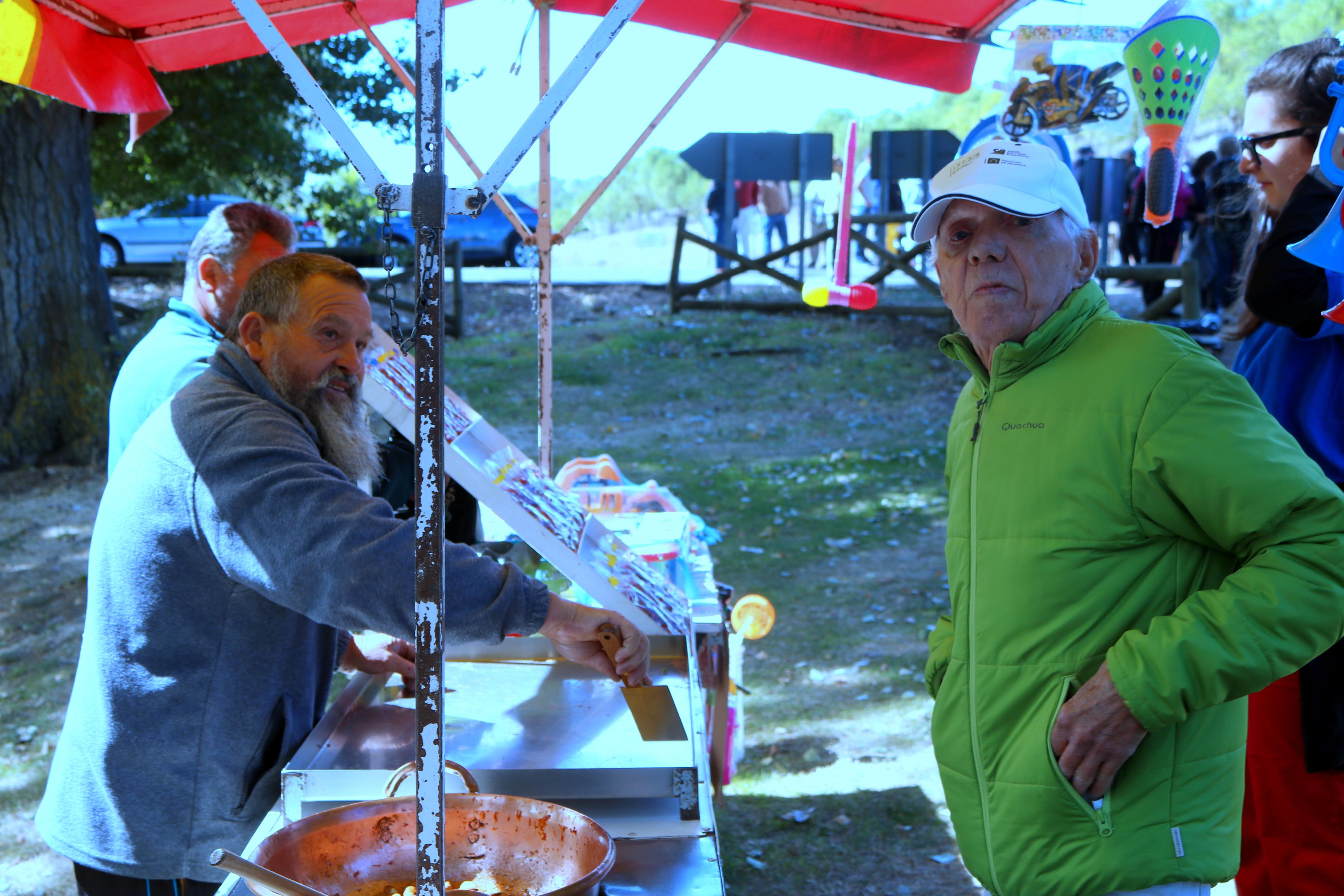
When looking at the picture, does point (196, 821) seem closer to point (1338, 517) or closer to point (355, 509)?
point (355, 509)

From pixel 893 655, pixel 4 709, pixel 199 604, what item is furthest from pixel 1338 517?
pixel 4 709

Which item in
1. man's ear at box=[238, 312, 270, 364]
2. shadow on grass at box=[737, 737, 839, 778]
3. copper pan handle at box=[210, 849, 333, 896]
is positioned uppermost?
man's ear at box=[238, 312, 270, 364]

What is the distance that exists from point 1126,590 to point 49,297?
8451mm

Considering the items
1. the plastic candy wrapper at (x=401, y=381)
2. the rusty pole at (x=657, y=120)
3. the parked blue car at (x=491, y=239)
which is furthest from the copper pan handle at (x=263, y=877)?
the parked blue car at (x=491, y=239)

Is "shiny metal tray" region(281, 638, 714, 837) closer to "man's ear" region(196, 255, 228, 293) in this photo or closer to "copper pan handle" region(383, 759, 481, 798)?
"copper pan handle" region(383, 759, 481, 798)

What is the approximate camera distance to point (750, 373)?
12320 millimetres

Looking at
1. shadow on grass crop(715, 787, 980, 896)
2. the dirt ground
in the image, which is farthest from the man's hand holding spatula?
the dirt ground

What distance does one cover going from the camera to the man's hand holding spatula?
1.86m

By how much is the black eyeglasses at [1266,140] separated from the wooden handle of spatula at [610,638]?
5.55ft

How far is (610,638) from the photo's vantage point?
195 cm

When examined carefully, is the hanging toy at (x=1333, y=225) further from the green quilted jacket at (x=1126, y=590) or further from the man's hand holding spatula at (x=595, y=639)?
the man's hand holding spatula at (x=595, y=639)

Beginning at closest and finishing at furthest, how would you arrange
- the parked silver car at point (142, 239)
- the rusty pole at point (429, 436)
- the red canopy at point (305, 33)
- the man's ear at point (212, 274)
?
the rusty pole at point (429, 436) → the red canopy at point (305, 33) → the man's ear at point (212, 274) → the parked silver car at point (142, 239)

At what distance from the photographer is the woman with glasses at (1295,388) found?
2.21 meters

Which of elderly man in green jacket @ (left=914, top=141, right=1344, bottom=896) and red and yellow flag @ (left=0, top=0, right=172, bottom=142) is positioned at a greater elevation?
red and yellow flag @ (left=0, top=0, right=172, bottom=142)
